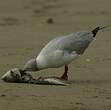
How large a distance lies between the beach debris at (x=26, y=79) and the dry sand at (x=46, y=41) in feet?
0.51

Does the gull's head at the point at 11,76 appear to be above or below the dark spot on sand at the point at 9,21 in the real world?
below

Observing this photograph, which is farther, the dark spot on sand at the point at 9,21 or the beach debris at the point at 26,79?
the dark spot on sand at the point at 9,21

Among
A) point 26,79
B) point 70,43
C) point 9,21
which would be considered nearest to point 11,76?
point 26,79

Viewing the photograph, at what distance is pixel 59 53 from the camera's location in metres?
9.03

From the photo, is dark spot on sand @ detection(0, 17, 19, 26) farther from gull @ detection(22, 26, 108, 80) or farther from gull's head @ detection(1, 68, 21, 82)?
gull's head @ detection(1, 68, 21, 82)

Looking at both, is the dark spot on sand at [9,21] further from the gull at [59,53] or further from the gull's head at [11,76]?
the gull's head at [11,76]

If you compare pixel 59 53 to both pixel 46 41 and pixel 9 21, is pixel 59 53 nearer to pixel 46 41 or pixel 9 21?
pixel 46 41

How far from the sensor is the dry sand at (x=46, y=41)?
7.48 meters

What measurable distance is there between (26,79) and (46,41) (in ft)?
13.9

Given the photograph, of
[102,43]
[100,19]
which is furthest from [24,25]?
[102,43]

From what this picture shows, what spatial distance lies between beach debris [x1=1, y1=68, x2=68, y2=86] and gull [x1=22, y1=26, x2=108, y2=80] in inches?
6.8

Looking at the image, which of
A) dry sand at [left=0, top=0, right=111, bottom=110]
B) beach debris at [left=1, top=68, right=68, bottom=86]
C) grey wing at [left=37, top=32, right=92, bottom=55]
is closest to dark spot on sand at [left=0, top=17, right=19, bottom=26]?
dry sand at [left=0, top=0, right=111, bottom=110]

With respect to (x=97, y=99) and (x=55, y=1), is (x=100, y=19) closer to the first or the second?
(x=55, y=1)

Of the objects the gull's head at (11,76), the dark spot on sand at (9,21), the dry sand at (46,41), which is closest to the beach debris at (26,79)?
the gull's head at (11,76)
